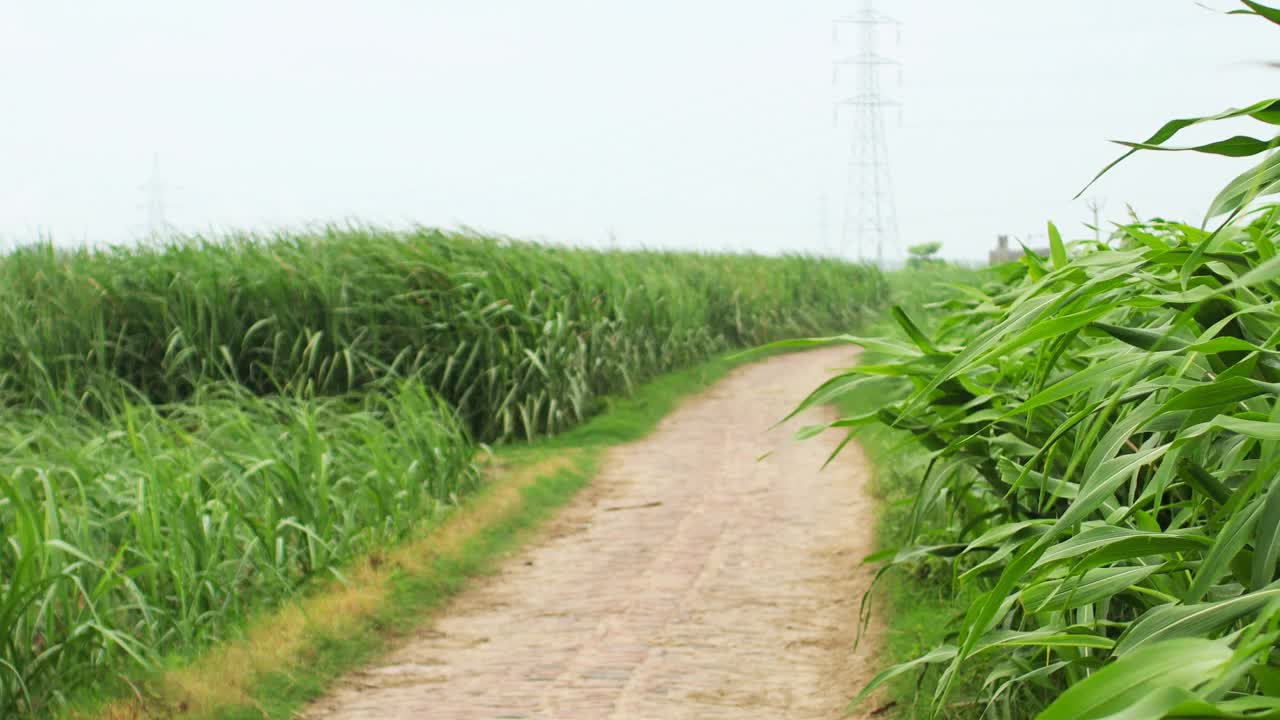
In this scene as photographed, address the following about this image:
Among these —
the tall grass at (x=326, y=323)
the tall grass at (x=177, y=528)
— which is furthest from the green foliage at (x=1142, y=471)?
the tall grass at (x=326, y=323)

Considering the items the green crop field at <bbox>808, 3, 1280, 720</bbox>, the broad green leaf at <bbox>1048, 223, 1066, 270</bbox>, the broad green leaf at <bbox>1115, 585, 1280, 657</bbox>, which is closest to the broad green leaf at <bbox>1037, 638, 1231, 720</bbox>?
the green crop field at <bbox>808, 3, 1280, 720</bbox>

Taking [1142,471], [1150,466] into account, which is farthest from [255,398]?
[1150,466]

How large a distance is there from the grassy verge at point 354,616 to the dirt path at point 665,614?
134 mm

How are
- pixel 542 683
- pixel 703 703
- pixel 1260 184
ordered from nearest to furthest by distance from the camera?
pixel 1260 184
pixel 703 703
pixel 542 683

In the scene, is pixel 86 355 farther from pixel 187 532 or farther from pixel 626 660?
pixel 626 660

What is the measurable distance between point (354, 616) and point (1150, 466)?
349 cm

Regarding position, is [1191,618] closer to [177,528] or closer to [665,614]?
[665,614]

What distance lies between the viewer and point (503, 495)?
24.4ft

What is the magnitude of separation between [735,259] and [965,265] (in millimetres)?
5531

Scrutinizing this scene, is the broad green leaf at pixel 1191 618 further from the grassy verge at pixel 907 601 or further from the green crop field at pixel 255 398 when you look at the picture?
the green crop field at pixel 255 398

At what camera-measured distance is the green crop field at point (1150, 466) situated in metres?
1.45

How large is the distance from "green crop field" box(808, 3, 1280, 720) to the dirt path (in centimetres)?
109

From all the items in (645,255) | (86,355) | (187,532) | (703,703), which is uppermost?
(645,255)

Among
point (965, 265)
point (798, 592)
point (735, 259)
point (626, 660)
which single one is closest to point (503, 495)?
point (798, 592)
